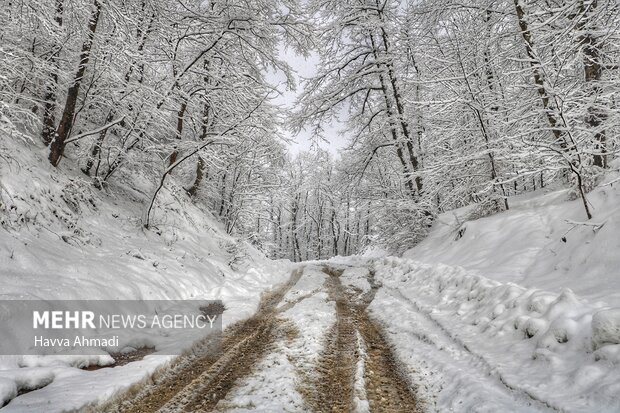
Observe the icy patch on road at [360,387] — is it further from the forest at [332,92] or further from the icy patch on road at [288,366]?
the forest at [332,92]

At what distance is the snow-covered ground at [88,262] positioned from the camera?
3566 millimetres

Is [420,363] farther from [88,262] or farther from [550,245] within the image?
[88,262]

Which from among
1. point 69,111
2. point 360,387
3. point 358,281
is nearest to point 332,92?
point 358,281

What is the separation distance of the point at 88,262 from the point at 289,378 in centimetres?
487

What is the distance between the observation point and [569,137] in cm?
635

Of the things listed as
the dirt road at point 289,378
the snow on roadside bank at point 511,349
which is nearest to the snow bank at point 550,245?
the snow on roadside bank at point 511,349

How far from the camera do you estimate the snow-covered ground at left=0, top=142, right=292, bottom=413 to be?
357 cm

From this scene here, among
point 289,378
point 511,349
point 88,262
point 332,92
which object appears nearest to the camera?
point 289,378

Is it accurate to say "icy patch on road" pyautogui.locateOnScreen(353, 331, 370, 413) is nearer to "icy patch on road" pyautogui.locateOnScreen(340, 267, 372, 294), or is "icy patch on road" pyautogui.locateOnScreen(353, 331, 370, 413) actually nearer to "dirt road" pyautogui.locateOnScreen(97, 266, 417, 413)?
"dirt road" pyautogui.locateOnScreen(97, 266, 417, 413)

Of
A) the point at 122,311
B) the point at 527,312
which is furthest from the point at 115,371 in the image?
the point at 527,312

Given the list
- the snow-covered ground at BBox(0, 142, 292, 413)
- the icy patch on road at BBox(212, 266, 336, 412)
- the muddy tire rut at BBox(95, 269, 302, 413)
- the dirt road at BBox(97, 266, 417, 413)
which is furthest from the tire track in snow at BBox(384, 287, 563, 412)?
the snow-covered ground at BBox(0, 142, 292, 413)

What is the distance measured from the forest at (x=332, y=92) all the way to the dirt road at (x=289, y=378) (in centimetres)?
393

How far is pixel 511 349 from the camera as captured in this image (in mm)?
4070

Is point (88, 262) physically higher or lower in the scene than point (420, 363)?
higher
